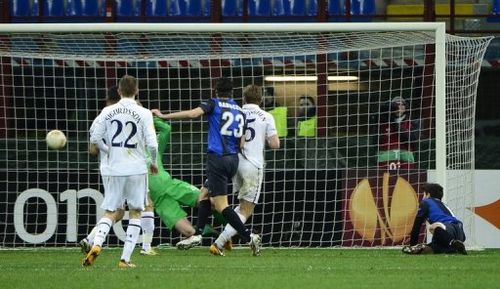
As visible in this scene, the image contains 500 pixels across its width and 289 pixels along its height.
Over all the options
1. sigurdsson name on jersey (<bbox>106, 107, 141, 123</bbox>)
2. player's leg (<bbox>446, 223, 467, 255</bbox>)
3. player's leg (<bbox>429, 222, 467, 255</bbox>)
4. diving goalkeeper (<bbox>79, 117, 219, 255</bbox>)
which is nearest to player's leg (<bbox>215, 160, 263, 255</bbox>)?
diving goalkeeper (<bbox>79, 117, 219, 255</bbox>)

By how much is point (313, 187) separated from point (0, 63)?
440 centimetres

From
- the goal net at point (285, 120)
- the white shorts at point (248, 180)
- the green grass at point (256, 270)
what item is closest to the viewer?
the green grass at point (256, 270)

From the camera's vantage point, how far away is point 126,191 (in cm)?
1321

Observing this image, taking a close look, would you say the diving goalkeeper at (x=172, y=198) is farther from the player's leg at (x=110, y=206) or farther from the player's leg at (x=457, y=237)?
the player's leg at (x=110, y=206)

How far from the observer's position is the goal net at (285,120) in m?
17.4

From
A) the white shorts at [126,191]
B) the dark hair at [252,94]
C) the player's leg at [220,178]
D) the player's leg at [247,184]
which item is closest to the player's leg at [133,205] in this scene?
the white shorts at [126,191]

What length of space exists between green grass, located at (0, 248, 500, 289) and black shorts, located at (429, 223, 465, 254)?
27 cm

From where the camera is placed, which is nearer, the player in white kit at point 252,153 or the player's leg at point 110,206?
the player's leg at point 110,206

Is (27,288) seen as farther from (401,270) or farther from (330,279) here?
(401,270)

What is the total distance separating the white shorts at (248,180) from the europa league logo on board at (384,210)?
213cm

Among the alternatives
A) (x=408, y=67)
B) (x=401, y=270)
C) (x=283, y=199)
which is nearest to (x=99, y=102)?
→ (x=283, y=199)

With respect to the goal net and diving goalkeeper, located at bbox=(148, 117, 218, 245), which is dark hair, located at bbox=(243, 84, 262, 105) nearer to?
the goal net

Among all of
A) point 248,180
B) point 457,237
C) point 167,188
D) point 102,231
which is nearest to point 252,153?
point 248,180

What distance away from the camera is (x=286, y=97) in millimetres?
18250
